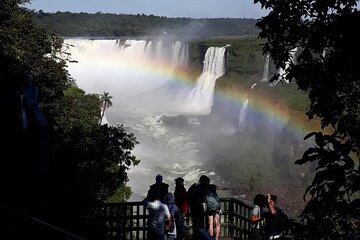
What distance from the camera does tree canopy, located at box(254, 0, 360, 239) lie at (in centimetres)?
352

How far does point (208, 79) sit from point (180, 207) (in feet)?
236

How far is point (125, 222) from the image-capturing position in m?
8.70

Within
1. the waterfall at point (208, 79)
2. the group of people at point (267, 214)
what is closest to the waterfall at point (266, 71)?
the waterfall at point (208, 79)

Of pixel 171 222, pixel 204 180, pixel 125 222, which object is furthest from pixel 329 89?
pixel 125 222

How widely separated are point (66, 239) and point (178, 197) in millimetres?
5006

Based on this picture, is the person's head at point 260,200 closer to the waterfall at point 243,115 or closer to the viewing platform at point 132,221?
the viewing platform at point 132,221

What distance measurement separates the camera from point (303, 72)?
4.12m

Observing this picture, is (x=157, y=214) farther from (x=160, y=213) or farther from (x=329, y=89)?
(x=329, y=89)

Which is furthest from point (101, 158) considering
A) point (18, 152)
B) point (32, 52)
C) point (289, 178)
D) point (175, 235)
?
point (289, 178)

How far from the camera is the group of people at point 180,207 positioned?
707cm

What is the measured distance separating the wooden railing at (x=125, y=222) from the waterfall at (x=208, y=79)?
228ft

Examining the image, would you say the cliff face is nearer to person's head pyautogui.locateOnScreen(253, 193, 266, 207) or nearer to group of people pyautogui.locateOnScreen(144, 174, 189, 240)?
person's head pyautogui.locateOnScreen(253, 193, 266, 207)

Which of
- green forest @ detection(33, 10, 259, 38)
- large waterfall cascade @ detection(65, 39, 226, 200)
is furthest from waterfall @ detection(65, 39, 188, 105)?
green forest @ detection(33, 10, 259, 38)

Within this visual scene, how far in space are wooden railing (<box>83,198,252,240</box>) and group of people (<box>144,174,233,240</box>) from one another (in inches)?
25.6
